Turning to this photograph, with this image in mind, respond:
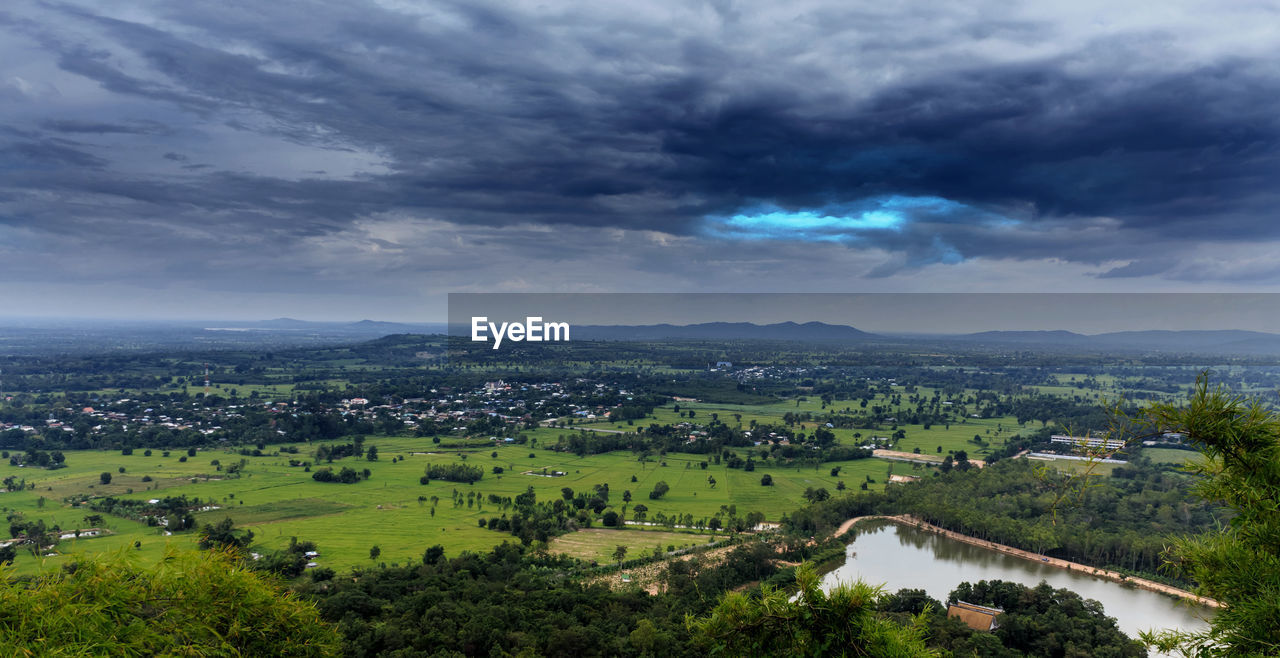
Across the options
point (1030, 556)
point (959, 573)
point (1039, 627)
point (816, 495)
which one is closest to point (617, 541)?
point (816, 495)

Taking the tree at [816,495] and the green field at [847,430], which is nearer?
the tree at [816,495]

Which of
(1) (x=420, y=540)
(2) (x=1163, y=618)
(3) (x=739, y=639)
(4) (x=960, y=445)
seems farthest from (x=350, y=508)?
(4) (x=960, y=445)

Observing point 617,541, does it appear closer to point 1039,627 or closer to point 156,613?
point 1039,627

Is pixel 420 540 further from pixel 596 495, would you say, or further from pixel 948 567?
pixel 948 567

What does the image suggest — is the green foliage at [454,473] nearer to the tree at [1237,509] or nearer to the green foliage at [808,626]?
the green foliage at [808,626]

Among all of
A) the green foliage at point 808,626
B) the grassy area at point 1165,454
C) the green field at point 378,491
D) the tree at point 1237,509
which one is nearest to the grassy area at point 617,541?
the green field at point 378,491
